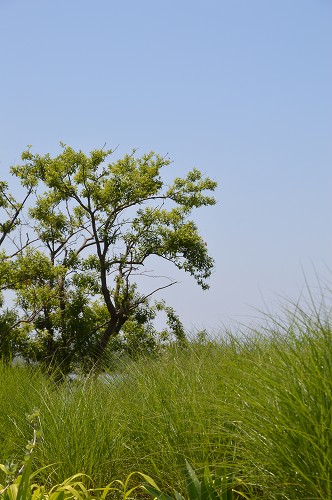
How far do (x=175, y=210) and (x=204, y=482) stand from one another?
1508cm

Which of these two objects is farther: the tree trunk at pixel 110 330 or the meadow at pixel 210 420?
the tree trunk at pixel 110 330

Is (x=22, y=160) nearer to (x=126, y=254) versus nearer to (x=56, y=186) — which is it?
(x=56, y=186)

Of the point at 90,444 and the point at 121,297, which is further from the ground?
the point at 121,297

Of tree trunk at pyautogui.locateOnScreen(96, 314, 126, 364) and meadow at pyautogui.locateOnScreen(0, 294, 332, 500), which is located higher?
tree trunk at pyautogui.locateOnScreen(96, 314, 126, 364)

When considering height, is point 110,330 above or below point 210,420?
above

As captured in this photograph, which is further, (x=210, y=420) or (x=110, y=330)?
(x=110, y=330)

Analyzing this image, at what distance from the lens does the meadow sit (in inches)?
123

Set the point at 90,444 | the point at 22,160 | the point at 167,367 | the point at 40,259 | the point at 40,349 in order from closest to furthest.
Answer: the point at 90,444 < the point at 167,367 < the point at 40,259 < the point at 40,349 < the point at 22,160

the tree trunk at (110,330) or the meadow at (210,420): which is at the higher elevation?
the tree trunk at (110,330)

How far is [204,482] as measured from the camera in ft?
A: 10.8

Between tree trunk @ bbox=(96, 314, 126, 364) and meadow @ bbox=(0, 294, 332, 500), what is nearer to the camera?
meadow @ bbox=(0, 294, 332, 500)

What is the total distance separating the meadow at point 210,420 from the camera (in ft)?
10.2

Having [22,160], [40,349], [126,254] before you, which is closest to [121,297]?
[126,254]

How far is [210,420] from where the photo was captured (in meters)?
4.26
